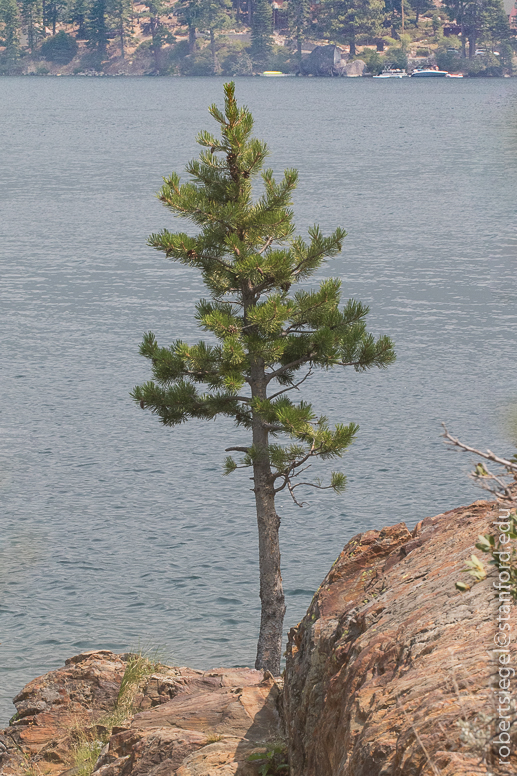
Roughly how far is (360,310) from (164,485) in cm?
1793

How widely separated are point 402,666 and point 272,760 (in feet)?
12.6

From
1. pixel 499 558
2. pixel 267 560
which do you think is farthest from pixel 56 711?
pixel 499 558

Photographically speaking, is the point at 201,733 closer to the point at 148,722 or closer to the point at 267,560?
the point at 148,722

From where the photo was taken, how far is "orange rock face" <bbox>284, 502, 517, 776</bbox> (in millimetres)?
7012

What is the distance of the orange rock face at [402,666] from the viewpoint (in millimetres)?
7012

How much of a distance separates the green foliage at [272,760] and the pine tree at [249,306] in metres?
7.11

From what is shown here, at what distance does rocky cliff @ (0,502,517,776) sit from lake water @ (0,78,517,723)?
2.41m

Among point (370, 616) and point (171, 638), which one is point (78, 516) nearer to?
point (171, 638)

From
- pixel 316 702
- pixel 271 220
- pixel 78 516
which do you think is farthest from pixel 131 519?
pixel 316 702

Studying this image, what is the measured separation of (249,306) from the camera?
1984 centimetres

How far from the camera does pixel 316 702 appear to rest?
11.1 metres

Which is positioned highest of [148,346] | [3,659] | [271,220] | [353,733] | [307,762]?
[271,220]

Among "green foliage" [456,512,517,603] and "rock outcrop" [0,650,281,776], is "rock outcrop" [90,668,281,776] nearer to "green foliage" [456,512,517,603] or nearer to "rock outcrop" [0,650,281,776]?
"rock outcrop" [0,650,281,776]

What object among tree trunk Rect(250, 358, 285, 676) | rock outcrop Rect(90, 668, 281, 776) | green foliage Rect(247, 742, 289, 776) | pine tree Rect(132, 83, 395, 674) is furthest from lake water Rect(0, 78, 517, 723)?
rock outcrop Rect(90, 668, 281, 776)
